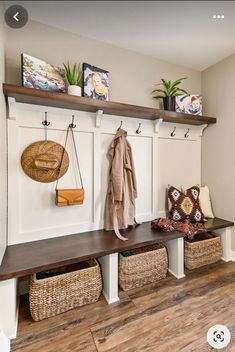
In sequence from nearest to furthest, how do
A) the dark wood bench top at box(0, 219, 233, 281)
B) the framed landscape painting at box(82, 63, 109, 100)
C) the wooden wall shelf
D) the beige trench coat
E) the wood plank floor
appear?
the wood plank floor → the dark wood bench top at box(0, 219, 233, 281) → the wooden wall shelf → the framed landscape painting at box(82, 63, 109, 100) → the beige trench coat

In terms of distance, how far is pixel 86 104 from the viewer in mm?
1713

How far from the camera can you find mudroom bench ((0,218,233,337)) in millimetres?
1269

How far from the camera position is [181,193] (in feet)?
7.50

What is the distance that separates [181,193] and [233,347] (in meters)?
1.38

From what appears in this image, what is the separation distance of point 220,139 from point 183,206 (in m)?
0.91

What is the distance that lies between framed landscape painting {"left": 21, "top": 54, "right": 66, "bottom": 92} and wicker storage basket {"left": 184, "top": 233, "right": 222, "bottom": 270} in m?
1.96

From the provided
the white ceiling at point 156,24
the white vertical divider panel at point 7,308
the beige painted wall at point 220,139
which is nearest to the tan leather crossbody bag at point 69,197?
the white vertical divider panel at point 7,308

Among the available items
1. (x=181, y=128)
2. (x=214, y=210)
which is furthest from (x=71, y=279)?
(x=181, y=128)

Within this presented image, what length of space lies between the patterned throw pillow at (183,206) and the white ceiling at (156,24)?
57.5 inches

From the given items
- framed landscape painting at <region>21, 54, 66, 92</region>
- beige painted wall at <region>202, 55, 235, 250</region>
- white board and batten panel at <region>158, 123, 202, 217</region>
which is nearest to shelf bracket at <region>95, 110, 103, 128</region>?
framed landscape painting at <region>21, 54, 66, 92</region>

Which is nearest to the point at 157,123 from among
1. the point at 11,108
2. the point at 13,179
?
the point at 11,108

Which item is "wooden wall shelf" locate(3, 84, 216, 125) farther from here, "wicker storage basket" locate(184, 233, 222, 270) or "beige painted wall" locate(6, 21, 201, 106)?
"wicker storage basket" locate(184, 233, 222, 270)

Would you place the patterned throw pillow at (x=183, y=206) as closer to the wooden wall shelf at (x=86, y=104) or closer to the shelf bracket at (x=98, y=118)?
the wooden wall shelf at (x=86, y=104)

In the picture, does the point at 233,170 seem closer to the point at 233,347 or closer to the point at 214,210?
the point at 214,210
